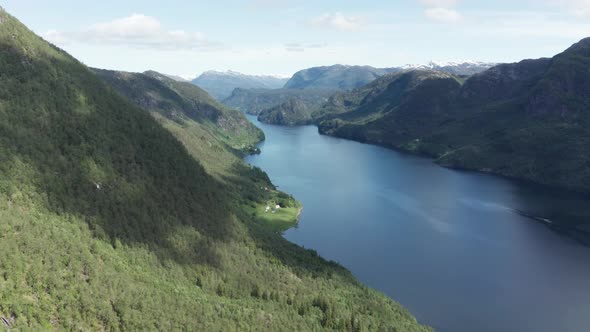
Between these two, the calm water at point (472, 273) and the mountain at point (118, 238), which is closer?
the mountain at point (118, 238)

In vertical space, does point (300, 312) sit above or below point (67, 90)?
below

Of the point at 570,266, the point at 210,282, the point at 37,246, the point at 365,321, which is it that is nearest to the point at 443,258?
the point at 570,266

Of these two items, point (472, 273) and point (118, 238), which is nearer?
point (118, 238)

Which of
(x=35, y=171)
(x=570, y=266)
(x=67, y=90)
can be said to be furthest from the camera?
(x=570, y=266)

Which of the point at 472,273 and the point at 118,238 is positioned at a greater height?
→ the point at 118,238

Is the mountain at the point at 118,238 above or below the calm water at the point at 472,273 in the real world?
above

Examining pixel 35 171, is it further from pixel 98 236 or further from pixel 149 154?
pixel 149 154

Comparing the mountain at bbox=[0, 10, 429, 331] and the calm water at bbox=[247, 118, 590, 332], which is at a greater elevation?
the mountain at bbox=[0, 10, 429, 331]

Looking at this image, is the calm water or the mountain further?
the calm water
